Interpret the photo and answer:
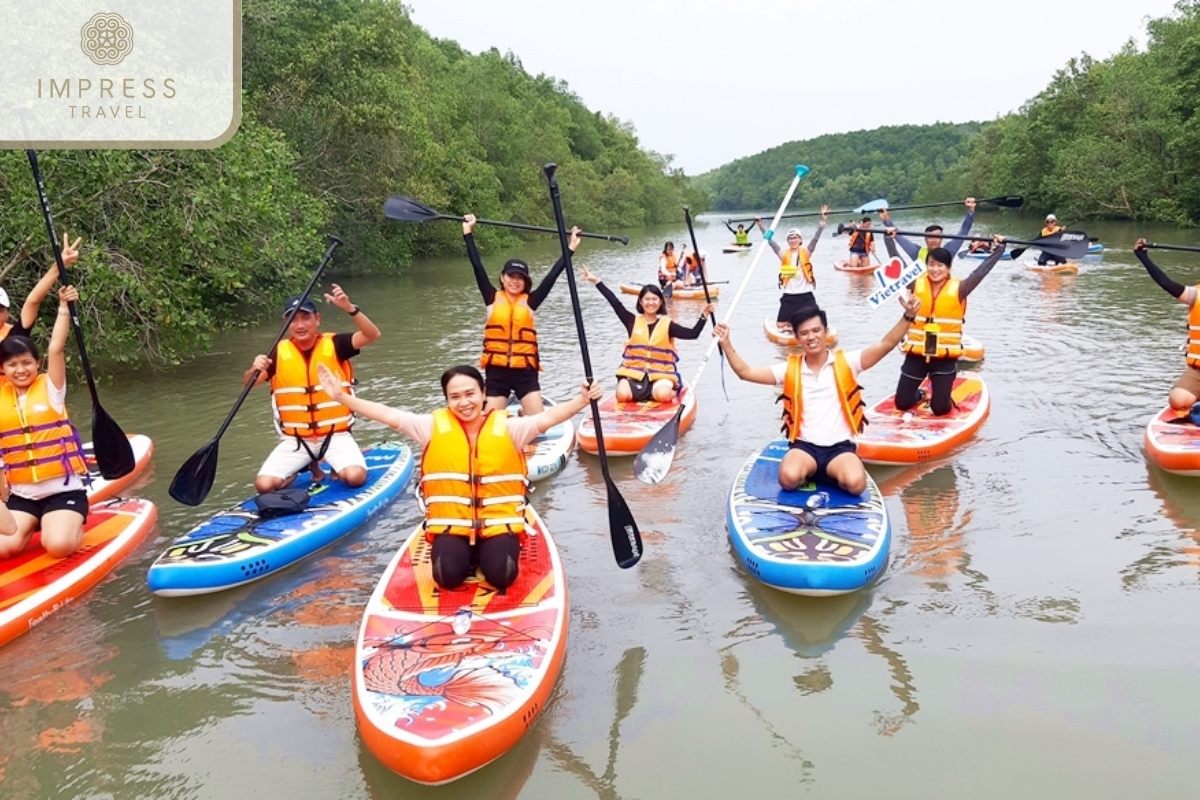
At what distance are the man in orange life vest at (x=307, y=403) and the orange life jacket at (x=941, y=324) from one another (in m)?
4.44

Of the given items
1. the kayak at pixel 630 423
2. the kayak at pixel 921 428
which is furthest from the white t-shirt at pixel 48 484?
the kayak at pixel 921 428

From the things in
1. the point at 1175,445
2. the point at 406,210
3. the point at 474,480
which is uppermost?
the point at 406,210

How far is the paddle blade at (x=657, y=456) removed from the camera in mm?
5949

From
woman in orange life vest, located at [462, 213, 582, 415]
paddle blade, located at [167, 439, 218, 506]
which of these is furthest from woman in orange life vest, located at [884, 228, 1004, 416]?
paddle blade, located at [167, 439, 218, 506]

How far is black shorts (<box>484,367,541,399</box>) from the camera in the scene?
7445mm

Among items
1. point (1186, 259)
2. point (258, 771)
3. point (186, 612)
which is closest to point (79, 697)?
point (186, 612)

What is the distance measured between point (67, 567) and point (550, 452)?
3.41m

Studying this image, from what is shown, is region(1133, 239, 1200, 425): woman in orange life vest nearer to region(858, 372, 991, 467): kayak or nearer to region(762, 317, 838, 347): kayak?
region(858, 372, 991, 467): kayak

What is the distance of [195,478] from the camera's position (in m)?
5.99

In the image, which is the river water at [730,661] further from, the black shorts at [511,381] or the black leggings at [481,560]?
the black shorts at [511,381]

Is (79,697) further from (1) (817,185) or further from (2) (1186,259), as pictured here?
(1) (817,185)

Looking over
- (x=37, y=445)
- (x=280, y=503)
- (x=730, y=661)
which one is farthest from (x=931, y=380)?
(x=37, y=445)

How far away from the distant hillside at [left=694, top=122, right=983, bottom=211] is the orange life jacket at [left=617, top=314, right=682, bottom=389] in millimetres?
68882

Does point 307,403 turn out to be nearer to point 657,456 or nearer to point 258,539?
point 258,539
